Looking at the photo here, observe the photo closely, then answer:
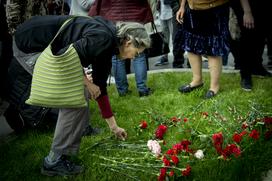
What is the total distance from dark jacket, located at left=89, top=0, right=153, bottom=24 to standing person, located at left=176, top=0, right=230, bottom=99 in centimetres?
44

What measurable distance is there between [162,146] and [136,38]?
1.13m

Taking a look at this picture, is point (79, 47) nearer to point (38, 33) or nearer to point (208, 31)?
point (38, 33)

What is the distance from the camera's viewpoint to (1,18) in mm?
4660

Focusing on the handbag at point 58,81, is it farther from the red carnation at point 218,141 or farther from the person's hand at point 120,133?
the red carnation at point 218,141

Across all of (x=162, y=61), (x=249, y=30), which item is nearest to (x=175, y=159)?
(x=249, y=30)

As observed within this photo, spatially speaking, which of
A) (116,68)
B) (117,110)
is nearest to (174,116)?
(117,110)

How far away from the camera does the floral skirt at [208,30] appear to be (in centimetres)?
485

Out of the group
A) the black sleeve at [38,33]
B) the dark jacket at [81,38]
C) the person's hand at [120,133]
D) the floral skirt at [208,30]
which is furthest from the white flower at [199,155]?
the floral skirt at [208,30]

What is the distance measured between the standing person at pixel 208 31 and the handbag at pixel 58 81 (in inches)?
82.6

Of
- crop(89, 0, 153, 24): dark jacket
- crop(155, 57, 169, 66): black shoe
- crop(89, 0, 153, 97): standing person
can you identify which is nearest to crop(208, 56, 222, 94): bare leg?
crop(89, 0, 153, 97): standing person

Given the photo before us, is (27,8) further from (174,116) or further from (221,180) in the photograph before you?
(221,180)

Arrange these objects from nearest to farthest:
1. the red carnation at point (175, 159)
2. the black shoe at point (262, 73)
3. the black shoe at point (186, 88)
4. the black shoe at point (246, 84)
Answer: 1. the red carnation at point (175, 159)
2. the black shoe at point (246, 84)
3. the black shoe at point (186, 88)
4. the black shoe at point (262, 73)

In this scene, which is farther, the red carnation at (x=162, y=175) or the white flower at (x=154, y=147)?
the white flower at (x=154, y=147)

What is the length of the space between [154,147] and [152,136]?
411 mm
